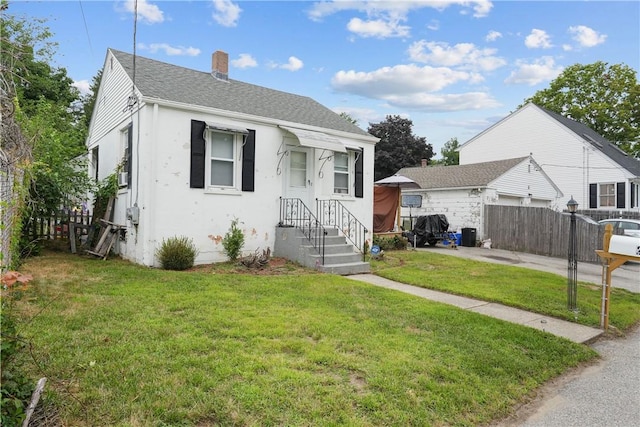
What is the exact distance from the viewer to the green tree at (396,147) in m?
36.6

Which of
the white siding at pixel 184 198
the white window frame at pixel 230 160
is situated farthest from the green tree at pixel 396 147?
the white window frame at pixel 230 160

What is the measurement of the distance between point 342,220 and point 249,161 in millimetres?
3497

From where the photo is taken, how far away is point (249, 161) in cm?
952

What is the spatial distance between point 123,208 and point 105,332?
21.9ft

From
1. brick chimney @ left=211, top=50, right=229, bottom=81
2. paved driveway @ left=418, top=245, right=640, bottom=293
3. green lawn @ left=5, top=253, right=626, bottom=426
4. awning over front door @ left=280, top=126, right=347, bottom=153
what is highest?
brick chimney @ left=211, top=50, right=229, bottom=81

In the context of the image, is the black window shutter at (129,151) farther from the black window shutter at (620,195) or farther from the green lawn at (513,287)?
the black window shutter at (620,195)

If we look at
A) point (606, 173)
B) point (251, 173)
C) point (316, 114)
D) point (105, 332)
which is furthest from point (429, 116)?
point (105, 332)

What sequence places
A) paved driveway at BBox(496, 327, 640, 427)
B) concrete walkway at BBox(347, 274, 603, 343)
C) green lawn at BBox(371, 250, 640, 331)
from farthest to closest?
green lawn at BBox(371, 250, 640, 331), concrete walkway at BBox(347, 274, 603, 343), paved driveway at BBox(496, 327, 640, 427)

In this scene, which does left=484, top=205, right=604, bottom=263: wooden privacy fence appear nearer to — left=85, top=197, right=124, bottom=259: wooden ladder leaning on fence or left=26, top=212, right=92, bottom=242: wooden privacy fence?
left=85, top=197, right=124, bottom=259: wooden ladder leaning on fence

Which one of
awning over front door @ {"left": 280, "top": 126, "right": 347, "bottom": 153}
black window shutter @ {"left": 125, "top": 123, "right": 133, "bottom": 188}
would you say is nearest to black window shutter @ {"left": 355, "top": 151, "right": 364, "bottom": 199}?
awning over front door @ {"left": 280, "top": 126, "right": 347, "bottom": 153}

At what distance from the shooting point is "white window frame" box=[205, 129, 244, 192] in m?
8.93

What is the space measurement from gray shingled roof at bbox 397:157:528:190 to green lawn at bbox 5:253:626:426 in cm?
1321

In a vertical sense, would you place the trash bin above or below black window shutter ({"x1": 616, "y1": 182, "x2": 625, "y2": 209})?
below

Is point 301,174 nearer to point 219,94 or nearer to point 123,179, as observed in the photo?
point 219,94
